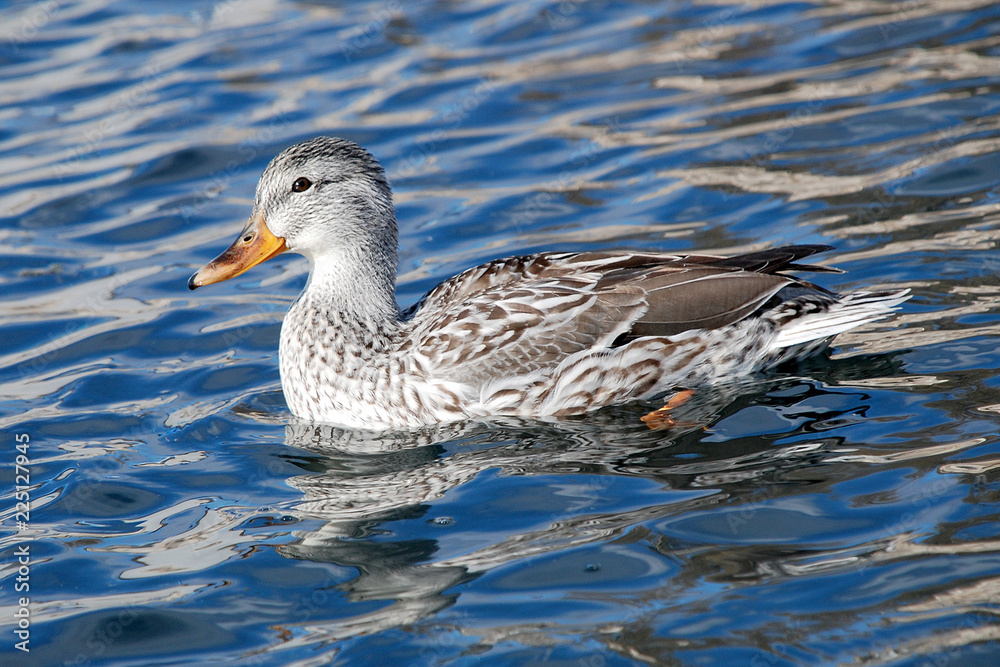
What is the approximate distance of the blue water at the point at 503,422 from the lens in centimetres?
527

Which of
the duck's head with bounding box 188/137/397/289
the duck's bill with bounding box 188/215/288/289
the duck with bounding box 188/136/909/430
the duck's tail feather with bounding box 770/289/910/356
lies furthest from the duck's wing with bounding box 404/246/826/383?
the duck's bill with bounding box 188/215/288/289

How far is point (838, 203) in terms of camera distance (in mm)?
10242

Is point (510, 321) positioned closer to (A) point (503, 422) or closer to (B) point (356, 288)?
(A) point (503, 422)

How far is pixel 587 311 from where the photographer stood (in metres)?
7.30

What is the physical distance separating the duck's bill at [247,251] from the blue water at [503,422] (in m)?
1.00

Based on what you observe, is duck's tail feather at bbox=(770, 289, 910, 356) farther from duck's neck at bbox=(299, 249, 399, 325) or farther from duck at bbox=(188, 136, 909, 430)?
duck's neck at bbox=(299, 249, 399, 325)

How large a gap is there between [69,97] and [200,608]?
1091 cm

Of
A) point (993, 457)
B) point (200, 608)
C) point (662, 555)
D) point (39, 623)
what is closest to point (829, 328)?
point (993, 457)

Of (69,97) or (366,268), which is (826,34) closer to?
(366,268)

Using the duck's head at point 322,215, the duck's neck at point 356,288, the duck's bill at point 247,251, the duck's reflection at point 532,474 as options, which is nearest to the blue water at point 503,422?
the duck's reflection at point 532,474

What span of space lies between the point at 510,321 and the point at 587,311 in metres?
0.51

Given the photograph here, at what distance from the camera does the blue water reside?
527 centimetres

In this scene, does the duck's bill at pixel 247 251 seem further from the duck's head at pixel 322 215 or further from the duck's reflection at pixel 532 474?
the duck's reflection at pixel 532 474

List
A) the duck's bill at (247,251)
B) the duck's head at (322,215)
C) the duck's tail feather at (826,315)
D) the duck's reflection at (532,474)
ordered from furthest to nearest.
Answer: the duck's bill at (247,251) → the duck's head at (322,215) → the duck's tail feather at (826,315) → the duck's reflection at (532,474)
